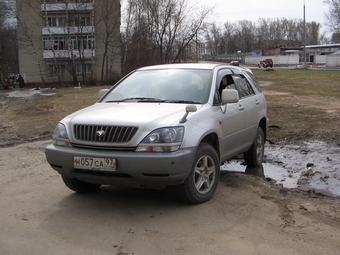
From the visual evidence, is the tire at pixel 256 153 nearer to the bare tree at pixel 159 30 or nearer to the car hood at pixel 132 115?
the car hood at pixel 132 115

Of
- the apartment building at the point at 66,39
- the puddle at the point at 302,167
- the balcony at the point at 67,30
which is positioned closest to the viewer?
the puddle at the point at 302,167

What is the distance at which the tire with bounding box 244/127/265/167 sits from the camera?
6.54 metres

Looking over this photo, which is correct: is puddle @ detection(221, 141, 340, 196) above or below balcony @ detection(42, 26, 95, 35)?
below

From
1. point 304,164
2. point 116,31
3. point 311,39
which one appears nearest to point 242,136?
point 304,164

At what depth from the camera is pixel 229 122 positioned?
5289mm

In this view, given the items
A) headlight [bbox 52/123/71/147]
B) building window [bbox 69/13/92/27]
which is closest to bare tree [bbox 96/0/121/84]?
building window [bbox 69/13/92/27]

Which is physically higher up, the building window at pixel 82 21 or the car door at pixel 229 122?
the building window at pixel 82 21

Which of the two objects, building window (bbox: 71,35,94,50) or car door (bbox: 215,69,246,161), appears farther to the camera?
building window (bbox: 71,35,94,50)

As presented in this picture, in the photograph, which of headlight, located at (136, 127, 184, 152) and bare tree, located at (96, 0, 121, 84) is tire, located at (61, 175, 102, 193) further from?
bare tree, located at (96, 0, 121, 84)

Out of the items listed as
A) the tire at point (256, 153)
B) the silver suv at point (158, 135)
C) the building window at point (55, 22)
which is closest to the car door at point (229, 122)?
the silver suv at point (158, 135)

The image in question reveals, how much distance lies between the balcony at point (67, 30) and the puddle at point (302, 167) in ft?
135

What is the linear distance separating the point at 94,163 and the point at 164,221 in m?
0.96

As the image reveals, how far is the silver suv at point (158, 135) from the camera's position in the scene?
4102mm

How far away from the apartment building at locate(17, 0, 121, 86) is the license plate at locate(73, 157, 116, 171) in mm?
41081
